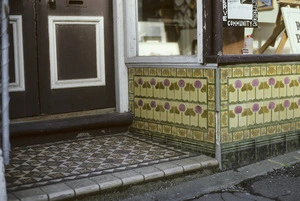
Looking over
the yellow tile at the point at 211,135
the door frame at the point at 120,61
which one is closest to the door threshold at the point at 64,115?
the door frame at the point at 120,61

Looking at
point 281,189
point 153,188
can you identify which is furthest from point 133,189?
point 281,189

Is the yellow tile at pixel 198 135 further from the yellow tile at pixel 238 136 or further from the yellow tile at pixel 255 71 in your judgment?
the yellow tile at pixel 255 71

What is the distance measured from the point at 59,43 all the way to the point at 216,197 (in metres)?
2.06

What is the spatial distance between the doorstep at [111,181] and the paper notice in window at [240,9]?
1236 mm

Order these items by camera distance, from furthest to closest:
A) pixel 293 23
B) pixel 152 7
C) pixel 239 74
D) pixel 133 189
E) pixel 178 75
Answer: pixel 152 7 < pixel 293 23 < pixel 178 75 < pixel 239 74 < pixel 133 189

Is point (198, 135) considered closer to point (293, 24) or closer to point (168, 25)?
point (293, 24)

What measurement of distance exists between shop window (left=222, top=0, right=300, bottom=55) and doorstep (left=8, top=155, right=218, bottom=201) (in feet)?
3.61

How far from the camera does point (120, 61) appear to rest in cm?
435

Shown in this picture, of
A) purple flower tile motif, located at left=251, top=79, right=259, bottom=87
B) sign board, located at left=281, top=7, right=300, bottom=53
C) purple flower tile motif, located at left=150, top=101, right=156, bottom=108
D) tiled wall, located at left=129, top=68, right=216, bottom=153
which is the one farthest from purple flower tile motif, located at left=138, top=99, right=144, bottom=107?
sign board, located at left=281, top=7, right=300, bottom=53

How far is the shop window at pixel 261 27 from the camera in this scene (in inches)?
148

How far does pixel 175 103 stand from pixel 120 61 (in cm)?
78

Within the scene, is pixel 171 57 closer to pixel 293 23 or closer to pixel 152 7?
pixel 293 23

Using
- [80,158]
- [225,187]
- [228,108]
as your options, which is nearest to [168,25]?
[228,108]

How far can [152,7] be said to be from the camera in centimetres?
622
